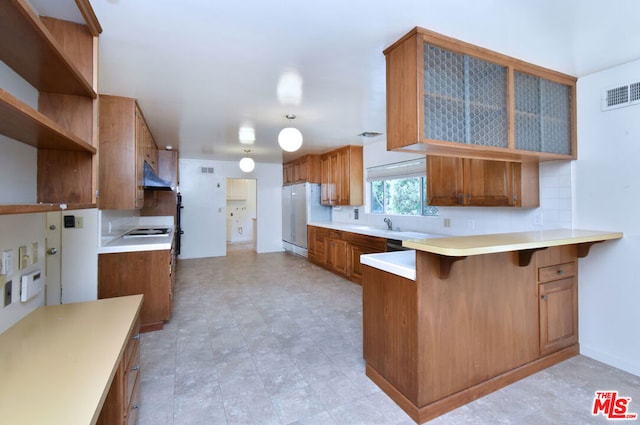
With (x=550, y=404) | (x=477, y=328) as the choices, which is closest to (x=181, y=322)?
(x=477, y=328)

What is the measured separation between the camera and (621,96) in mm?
2281

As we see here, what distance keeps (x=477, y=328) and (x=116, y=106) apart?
11.8ft

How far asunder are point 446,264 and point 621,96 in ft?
6.50

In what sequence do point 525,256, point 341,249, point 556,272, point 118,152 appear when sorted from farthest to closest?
point 341,249
point 118,152
point 556,272
point 525,256

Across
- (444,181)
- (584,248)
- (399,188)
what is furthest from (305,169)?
(584,248)

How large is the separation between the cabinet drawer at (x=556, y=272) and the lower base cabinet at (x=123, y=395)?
2.73 m

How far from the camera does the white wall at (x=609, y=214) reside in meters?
2.23

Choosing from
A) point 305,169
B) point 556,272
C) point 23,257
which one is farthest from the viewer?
point 305,169

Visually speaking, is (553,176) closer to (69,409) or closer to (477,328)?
(477,328)

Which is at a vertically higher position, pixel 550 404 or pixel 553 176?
pixel 553 176

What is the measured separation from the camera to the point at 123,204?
2.94 metres

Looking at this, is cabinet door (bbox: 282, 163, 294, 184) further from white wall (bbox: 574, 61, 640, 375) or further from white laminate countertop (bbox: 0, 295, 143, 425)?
white laminate countertop (bbox: 0, 295, 143, 425)

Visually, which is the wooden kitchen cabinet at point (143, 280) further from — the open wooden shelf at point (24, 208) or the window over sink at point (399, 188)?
the window over sink at point (399, 188)

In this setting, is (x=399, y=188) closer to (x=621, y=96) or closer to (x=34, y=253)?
(x=621, y=96)
